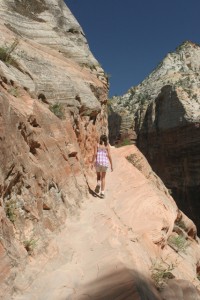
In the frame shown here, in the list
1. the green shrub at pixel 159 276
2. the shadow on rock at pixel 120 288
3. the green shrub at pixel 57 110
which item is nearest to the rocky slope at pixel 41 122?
the green shrub at pixel 57 110

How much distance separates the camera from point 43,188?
711 cm

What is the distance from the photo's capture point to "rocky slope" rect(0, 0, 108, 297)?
598 centimetres

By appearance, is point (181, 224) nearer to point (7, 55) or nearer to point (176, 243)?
point (176, 243)

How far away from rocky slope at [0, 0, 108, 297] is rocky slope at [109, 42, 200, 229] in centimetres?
2370

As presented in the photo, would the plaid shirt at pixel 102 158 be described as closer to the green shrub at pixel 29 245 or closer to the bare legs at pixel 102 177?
the bare legs at pixel 102 177

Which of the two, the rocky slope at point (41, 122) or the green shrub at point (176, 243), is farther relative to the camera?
the green shrub at point (176, 243)

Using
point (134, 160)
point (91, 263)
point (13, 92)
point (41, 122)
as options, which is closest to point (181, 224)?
point (134, 160)

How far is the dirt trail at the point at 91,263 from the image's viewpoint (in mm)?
5312

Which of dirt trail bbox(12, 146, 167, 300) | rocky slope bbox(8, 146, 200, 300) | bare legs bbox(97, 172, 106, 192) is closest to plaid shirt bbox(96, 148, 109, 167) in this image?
bare legs bbox(97, 172, 106, 192)

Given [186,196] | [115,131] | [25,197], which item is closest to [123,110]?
[115,131]

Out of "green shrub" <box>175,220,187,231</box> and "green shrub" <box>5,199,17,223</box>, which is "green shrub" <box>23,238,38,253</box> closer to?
"green shrub" <box>5,199,17,223</box>

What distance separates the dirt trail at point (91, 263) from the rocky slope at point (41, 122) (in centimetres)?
21

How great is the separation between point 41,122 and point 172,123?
3695 centimetres

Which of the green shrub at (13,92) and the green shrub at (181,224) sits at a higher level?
the green shrub at (13,92)
